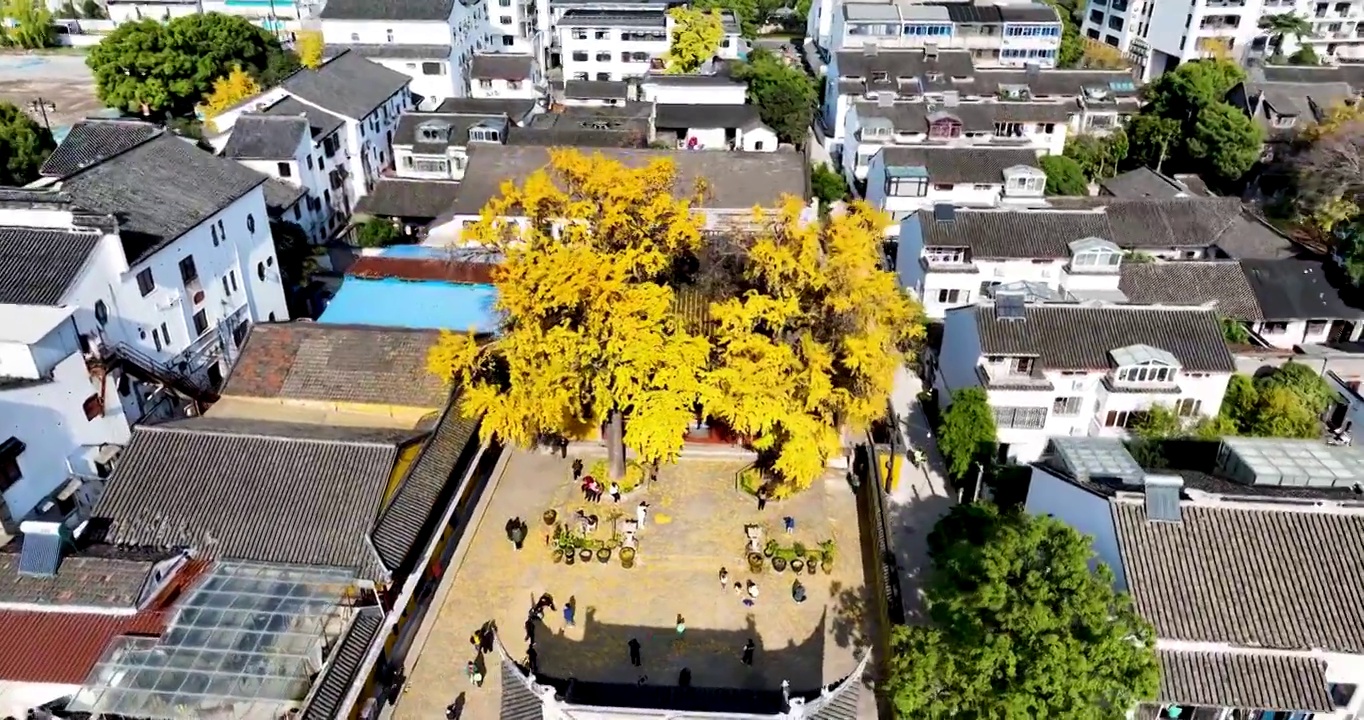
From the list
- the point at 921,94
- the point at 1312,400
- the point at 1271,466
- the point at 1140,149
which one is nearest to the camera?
the point at 1271,466

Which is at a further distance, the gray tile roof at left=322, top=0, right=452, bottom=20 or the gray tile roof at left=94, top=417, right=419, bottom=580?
the gray tile roof at left=322, top=0, right=452, bottom=20

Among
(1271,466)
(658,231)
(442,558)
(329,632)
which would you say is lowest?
(442,558)

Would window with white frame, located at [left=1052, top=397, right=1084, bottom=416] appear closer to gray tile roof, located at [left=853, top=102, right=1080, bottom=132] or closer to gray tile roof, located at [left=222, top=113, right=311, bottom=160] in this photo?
gray tile roof, located at [left=853, top=102, right=1080, bottom=132]

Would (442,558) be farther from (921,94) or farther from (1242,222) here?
(921,94)

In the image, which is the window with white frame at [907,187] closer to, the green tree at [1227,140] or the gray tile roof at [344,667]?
the green tree at [1227,140]

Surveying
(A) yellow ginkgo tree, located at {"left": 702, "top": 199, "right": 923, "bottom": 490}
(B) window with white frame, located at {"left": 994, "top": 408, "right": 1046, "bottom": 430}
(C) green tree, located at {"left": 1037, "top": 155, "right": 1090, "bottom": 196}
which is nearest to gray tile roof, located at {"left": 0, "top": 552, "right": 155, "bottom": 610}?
(A) yellow ginkgo tree, located at {"left": 702, "top": 199, "right": 923, "bottom": 490}

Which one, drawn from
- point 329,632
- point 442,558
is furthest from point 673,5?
point 329,632

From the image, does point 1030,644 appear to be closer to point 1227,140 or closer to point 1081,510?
point 1081,510

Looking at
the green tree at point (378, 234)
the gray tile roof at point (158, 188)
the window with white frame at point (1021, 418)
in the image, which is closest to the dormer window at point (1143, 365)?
the window with white frame at point (1021, 418)
